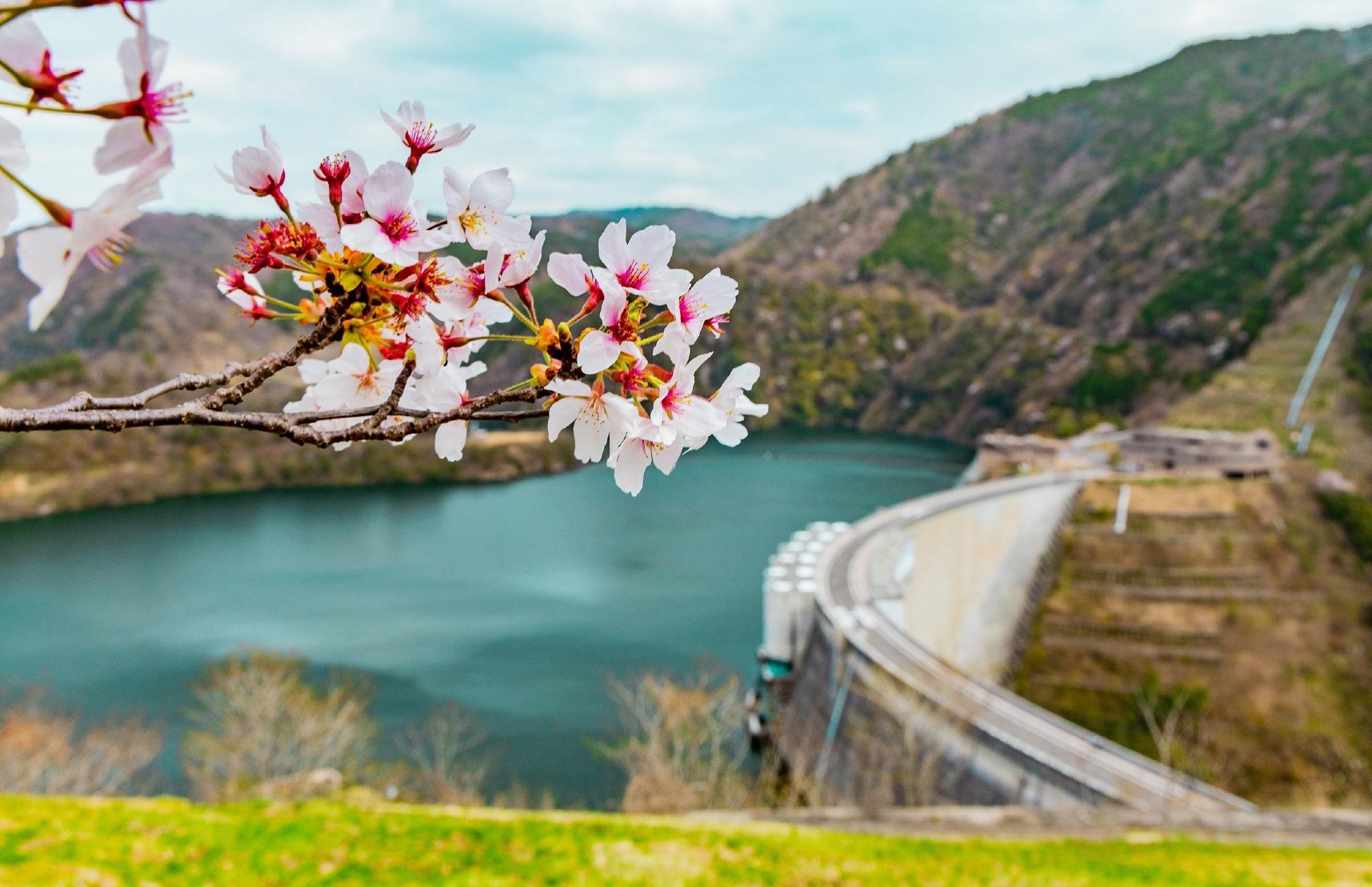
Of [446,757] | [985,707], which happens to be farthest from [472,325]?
[446,757]

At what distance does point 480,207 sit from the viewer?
1.20 metres

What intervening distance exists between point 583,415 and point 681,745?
15.3 meters

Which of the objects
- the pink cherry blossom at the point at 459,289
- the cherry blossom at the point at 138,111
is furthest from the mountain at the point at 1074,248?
the cherry blossom at the point at 138,111

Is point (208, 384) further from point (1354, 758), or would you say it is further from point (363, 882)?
point (1354, 758)

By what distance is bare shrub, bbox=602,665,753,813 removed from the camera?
14344 mm

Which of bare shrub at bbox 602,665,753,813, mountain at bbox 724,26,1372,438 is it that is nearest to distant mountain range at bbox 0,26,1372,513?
mountain at bbox 724,26,1372,438

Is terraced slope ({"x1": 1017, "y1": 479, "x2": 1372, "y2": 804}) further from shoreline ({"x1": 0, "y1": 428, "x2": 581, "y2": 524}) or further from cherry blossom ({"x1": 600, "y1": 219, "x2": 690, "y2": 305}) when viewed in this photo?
shoreline ({"x1": 0, "y1": 428, "x2": 581, "y2": 524})

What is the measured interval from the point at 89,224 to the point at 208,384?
59 cm

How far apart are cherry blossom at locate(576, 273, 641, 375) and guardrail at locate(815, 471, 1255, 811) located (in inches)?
513

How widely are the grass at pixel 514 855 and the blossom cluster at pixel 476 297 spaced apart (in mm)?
5678

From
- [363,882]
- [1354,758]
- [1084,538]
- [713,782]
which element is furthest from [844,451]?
[363,882]

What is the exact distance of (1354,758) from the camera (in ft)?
70.9

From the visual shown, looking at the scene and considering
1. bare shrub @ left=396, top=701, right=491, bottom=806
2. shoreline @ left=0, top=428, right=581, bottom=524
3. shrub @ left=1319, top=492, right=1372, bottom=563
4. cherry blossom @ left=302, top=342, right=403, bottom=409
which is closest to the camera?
cherry blossom @ left=302, top=342, right=403, bottom=409

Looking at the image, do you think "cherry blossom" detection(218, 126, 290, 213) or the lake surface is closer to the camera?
"cherry blossom" detection(218, 126, 290, 213)
